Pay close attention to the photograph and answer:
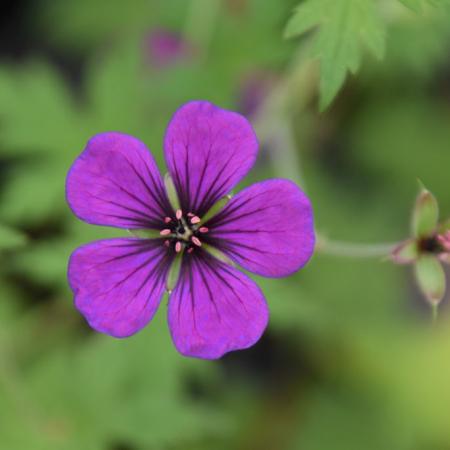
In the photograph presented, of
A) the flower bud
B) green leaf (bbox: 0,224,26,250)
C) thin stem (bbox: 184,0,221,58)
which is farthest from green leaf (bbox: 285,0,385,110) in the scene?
thin stem (bbox: 184,0,221,58)

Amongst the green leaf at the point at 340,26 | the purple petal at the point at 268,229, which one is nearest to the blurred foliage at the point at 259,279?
the green leaf at the point at 340,26

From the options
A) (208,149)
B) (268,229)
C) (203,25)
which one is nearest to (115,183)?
(208,149)

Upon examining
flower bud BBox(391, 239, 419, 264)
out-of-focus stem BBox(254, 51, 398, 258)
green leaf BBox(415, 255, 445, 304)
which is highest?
out-of-focus stem BBox(254, 51, 398, 258)

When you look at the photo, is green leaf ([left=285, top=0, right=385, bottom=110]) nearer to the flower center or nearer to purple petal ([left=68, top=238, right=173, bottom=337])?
the flower center

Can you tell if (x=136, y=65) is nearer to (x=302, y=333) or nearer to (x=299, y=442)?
(x=302, y=333)

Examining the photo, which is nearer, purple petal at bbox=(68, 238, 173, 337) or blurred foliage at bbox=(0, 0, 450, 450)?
purple petal at bbox=(68, 238, 173, 337)

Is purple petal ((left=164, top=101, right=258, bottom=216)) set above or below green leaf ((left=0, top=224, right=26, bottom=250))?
above

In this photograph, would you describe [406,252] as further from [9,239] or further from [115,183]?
[9,239]

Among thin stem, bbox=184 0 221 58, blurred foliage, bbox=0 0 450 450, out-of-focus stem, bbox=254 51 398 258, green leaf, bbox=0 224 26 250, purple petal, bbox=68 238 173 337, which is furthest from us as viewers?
thin stem, bbox=184 0 221 58

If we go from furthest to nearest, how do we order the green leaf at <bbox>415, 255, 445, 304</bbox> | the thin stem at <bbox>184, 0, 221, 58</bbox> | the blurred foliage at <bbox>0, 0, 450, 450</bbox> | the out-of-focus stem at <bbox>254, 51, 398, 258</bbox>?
the thin stem at <bbox>184, 0, 221, 58</bbox> → the out-of-focus stem at <bbox>254, 51, 398, 258</bbox> → the blurred foliage at <bbox>0, 0, 450, 450</bbox> → the green leaf at <bbox>415, 255, 445, 304</bbox>
